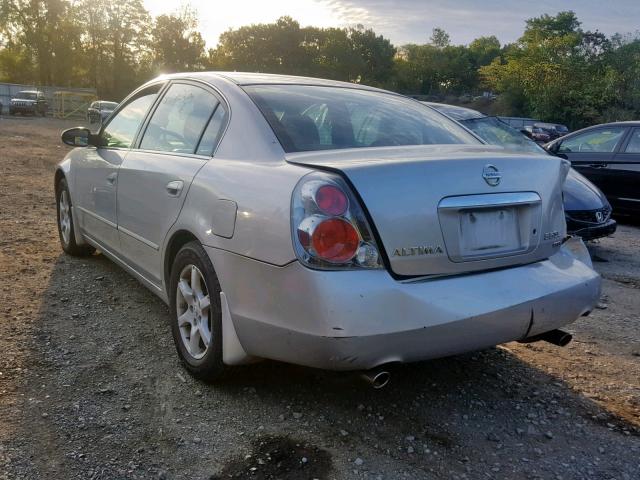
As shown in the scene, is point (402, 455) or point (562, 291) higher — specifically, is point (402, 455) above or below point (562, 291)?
below

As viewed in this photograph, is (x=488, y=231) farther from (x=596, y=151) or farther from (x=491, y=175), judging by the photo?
(x=596, y=151)

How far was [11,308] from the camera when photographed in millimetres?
4066

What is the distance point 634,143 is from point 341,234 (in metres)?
7.63

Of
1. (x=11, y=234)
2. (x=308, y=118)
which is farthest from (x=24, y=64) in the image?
(x=308, y=118)

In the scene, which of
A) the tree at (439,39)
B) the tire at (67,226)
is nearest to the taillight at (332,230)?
the tire at (67,226)

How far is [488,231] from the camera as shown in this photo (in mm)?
2654

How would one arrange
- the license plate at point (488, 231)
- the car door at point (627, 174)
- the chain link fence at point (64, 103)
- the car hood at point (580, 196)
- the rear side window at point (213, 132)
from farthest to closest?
the chain link fence at point (64, 103) → the car door at point (627, 174) → the car hood at point (580, 196) → the rear side window at point (213, 132) → the license plate at point (488, 231)

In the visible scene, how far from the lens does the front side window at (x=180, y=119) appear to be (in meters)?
3.43

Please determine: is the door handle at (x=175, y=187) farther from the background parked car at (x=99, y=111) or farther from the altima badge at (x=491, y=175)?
the background parked car at (x=99, y=111)

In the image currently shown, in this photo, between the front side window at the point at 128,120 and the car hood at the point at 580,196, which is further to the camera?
the car hood at the point at 580,196

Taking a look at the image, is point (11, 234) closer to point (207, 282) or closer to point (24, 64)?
point (207, 282)

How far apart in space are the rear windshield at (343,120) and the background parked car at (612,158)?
18.9 ft

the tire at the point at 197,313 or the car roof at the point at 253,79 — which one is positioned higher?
the car roof at the point at 253,79

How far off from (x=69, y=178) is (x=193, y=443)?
11.1 feet
